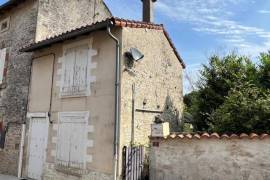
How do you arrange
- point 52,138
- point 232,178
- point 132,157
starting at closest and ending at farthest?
point 232,178 < point 132,157 < point 52,138

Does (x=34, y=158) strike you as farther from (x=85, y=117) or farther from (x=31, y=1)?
(x=31, y=1)

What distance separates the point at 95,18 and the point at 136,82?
6759mm

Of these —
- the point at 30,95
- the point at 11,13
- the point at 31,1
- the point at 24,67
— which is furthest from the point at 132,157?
the point at 11,13

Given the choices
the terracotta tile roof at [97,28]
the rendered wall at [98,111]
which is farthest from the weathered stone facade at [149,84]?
the rendered wall at [98,111]

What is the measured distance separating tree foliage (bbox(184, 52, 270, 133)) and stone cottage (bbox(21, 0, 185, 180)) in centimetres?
109

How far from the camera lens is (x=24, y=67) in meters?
12.2

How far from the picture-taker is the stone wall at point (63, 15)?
1233 cm

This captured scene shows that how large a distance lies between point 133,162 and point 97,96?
7.52ft

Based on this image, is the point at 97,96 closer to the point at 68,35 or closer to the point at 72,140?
the point at 72,140

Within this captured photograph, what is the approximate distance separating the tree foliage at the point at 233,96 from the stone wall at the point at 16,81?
713 cm

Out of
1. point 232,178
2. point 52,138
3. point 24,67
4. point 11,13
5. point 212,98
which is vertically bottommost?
point 232,178

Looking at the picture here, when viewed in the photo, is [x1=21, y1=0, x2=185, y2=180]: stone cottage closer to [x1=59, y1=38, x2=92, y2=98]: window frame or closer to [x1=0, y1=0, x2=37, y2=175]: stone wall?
[x1=59, y1=38, x2=92, y2=98]: window frame

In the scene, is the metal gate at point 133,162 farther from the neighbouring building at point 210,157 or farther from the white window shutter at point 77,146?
the white window shutter at point 77,146

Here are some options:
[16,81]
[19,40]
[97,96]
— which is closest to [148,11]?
[97,96]
